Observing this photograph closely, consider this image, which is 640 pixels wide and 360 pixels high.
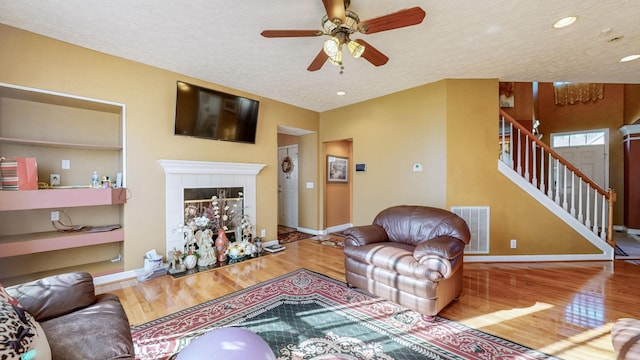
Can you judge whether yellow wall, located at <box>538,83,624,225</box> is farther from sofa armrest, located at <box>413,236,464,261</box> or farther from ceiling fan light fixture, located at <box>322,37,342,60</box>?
ceiling fan light fixture, located at <box>322,37,342,60</box>

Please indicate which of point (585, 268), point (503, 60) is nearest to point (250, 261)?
point (503, 60)

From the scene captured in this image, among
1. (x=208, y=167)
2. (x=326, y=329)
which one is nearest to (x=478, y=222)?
(x=326, y=329)

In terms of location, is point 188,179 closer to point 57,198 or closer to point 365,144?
point 57,198

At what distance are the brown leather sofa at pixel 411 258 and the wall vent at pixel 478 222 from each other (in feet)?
3.79

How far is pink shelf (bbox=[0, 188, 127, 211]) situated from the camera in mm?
2346

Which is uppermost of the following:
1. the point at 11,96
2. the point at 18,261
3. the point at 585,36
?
the point at 585,36

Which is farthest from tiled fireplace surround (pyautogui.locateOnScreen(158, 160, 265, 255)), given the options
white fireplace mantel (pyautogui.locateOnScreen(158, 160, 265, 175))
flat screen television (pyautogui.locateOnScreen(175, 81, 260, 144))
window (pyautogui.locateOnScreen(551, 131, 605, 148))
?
window (pyautogui.locateOnScreen(551, 131, 605, 148))

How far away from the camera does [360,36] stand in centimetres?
261

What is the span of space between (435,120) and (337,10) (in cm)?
261

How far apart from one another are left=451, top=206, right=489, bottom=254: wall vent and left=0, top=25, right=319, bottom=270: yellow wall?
3.67 meters

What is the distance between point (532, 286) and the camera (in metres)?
2.83

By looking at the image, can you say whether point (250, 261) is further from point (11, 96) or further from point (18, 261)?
point (11, 96)

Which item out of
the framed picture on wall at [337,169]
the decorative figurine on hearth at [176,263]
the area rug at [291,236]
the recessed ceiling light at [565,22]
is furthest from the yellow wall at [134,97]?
the recessed ceiling light at [565,22]

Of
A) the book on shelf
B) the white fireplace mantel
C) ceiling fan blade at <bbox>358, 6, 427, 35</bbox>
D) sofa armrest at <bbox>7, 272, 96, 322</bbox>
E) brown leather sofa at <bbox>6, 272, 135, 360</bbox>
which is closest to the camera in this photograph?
brown leather sofa at <bbox>6, 272, 135, 360</bbox>
